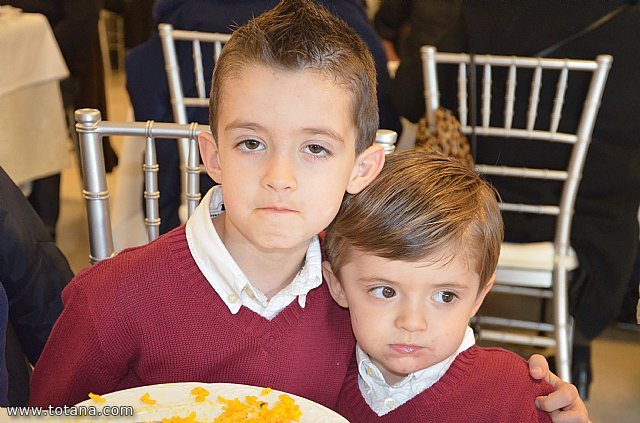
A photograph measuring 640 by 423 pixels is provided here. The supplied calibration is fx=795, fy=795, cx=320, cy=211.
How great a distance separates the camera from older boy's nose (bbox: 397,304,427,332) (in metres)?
1.04

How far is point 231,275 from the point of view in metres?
1.07

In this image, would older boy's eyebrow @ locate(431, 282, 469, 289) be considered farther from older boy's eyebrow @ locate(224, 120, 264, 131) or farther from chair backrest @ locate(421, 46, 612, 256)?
chair backrest @ locate(421, 46, 612, 256)

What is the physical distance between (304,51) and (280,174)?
6.2 inches

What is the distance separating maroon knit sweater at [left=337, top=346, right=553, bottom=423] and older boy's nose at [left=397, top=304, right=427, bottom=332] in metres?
0.11

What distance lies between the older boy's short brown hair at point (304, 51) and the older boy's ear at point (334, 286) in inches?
7.7

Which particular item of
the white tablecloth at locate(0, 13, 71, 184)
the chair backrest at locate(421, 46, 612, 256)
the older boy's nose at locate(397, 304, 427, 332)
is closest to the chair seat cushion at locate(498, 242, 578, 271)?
the chair backrest at locate(421, 46, 612, 256)

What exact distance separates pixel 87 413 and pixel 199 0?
1737 millimetres

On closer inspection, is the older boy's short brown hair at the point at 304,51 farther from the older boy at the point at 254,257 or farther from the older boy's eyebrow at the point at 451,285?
the older boy's eyebrow at the point at 451,285

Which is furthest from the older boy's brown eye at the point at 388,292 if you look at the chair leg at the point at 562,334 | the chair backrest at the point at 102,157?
the chair leg at the point at 562,334

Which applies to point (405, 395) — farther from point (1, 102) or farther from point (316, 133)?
point (1, 102)

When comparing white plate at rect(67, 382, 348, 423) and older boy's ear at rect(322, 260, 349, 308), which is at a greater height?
white plate at rect(67, 382, 348, 423)

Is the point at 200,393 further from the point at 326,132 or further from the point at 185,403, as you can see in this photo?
the point at 326,132

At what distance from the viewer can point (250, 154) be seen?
3.17 feet

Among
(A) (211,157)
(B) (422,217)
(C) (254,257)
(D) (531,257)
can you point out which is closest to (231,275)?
(C) (254,257)
